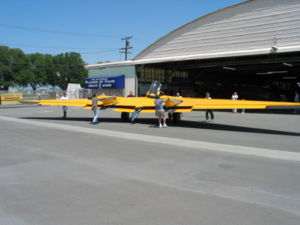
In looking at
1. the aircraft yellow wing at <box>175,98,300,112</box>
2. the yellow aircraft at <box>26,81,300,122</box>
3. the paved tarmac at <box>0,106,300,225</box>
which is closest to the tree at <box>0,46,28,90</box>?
the yellow aircraft at <box>26,81,300,122</box>

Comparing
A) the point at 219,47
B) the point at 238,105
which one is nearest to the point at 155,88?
the point at 238,105

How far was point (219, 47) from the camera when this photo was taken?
26.9 metres

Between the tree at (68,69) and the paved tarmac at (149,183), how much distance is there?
88.2 m

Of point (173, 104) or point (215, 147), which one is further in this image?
point (173, 104)

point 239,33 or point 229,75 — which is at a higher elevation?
point 239,33

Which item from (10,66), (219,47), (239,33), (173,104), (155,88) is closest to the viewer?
(173,104)

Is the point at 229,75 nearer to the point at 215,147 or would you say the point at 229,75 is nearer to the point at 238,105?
the point at 238,105

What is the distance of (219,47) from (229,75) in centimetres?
2289

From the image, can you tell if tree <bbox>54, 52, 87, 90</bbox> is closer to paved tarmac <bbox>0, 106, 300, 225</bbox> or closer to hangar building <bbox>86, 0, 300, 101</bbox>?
hangar building <bbox>86, 0, 300, 101</bbox>

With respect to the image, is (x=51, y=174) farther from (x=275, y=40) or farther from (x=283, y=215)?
(x=275, y=40)

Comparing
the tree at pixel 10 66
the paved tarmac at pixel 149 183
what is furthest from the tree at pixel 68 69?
the paved tarmac at pixel 149 183

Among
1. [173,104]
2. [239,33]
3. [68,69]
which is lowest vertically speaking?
[173,104]

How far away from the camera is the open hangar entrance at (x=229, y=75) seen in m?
31.6

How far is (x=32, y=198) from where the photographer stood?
489 centimetres
